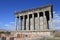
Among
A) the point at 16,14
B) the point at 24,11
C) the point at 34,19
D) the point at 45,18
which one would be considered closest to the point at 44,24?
the point at 45,18

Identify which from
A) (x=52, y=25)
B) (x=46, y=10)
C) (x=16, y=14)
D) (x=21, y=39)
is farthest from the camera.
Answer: (x=16, y=14)

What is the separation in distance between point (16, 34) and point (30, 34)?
940 millimetres

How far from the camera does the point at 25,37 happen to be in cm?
693

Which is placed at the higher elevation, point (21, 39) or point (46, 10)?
point (46, 10)

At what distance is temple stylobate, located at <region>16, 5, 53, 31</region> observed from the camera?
109 feet

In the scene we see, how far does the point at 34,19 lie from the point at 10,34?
2933cm

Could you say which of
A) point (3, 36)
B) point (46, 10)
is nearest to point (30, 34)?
point (3, 36)

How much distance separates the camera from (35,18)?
3703 cm

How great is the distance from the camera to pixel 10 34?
7.39 metres

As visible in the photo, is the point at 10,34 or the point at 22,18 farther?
the point at 22,18

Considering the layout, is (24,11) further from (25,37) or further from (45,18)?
(25,37)

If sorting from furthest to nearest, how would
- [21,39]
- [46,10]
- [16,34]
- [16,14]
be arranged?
[16,14]
[46,10]
[16,34]
[21,39]

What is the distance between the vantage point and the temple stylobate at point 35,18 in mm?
33250

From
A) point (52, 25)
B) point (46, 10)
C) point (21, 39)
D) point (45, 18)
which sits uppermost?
point (46, 10)
